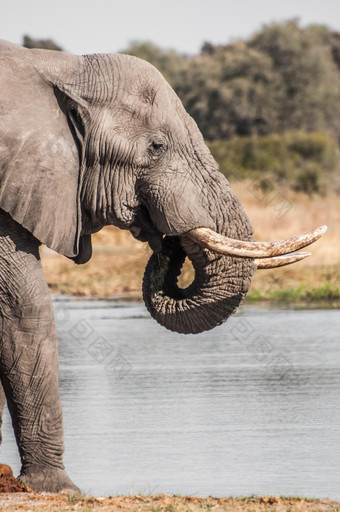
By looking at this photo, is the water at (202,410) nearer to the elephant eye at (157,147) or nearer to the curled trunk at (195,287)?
the curled trunk at (195,287)

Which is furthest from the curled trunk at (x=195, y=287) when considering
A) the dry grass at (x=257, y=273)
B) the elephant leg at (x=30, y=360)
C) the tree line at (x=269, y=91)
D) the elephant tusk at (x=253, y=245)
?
the tree line at (x=269, y=91)

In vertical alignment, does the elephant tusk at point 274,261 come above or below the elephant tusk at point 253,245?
below

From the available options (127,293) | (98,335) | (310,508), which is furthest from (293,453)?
(127,293)

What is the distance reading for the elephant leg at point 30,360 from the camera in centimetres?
561

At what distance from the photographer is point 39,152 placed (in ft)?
18.7

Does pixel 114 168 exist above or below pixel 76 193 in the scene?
above

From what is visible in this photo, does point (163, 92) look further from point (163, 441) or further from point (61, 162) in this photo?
point (163, 441)

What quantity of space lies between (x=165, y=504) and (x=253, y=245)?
1.28m

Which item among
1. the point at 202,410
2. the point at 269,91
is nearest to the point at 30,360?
the point at 202,410

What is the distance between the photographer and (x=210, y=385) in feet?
28.1

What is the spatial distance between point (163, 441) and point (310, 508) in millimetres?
1727

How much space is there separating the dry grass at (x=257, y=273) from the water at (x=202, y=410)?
3942mm

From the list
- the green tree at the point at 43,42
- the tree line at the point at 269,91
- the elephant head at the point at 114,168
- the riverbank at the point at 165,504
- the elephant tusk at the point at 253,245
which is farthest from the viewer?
the tree line at the point at 269,91

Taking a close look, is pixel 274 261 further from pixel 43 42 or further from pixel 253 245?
pixel 43 42
